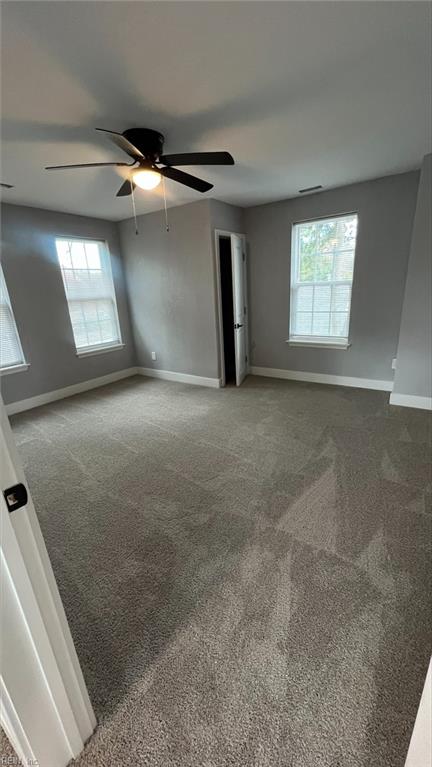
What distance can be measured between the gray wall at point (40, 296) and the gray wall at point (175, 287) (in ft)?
2.24

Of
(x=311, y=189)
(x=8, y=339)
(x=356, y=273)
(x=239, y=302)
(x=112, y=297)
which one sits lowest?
(x=8, y=339)

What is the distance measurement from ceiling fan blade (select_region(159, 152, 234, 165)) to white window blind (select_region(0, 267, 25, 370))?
106 inches

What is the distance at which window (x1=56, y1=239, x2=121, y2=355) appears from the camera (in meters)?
4.29

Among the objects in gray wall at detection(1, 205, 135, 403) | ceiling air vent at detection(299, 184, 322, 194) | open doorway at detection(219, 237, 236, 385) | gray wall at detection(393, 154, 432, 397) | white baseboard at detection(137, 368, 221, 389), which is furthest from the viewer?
open doorway at detection(219, 237, 236, 385)

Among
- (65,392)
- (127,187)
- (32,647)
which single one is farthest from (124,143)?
(65,392)

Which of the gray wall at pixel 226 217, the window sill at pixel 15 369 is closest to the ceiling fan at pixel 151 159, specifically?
the gray wall at pixel 226 217

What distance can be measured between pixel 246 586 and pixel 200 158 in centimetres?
251

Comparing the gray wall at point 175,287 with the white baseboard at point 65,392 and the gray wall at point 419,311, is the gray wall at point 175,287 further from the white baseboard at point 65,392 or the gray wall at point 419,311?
the gray wall at point 419,311

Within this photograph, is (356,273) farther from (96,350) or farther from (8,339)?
(8,339)

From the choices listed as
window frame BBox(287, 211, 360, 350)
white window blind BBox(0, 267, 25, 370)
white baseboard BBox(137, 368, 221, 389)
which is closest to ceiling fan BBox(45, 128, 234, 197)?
white window blind BBox(0, 267, 25, 370)

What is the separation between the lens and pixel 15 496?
0.71 m

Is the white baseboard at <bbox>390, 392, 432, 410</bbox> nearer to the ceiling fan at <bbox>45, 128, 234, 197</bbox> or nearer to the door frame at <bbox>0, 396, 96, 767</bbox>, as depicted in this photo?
the ceiling fan at <bbox>45, 128, 234, 197</bbox>

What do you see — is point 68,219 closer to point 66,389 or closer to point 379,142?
point 66,389

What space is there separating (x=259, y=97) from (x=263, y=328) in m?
3.09
